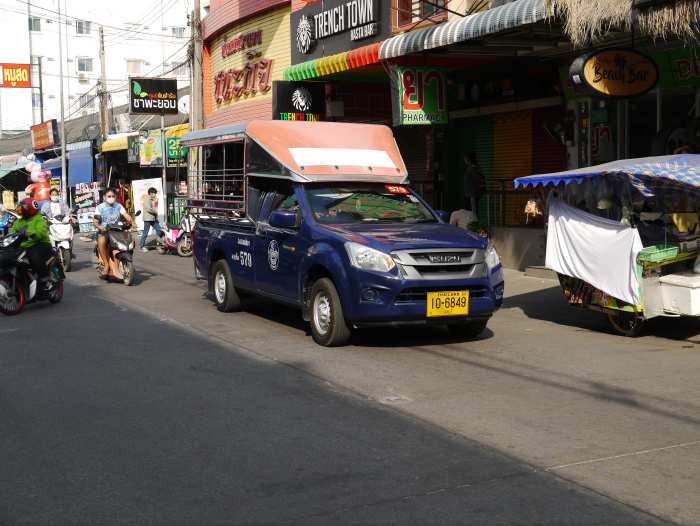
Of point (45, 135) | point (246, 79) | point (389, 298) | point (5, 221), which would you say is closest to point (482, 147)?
→ point (246, 79)

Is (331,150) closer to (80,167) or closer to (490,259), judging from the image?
(490,259)

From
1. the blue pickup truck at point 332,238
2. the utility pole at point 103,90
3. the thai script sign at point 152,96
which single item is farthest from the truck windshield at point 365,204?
the utility pole at point 103,90

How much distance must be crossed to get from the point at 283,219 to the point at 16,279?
4932 millimetres

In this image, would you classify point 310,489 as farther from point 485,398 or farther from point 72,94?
point 72,94

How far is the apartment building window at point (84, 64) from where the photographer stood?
232ft

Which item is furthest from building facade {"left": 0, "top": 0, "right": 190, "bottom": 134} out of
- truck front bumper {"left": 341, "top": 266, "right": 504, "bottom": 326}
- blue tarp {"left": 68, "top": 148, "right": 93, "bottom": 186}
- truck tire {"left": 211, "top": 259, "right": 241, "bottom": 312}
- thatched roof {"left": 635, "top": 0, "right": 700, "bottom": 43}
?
truck front bumper {"left": 341, "top": 266, "right": 504, "bottom": 326}

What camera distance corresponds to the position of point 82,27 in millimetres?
69125

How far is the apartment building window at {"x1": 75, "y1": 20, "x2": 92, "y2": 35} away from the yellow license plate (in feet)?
212

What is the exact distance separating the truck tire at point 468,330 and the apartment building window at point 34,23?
214ft

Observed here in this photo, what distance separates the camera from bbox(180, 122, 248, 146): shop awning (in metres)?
13.0

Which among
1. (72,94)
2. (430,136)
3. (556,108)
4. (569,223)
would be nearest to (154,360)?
(569,223)

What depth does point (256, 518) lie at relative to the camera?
493 cm

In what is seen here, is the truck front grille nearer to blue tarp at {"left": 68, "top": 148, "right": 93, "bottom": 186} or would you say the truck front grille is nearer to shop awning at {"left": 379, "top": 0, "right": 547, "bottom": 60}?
shop awning at {"left": 379, "top": 0, "right": 547, "bottom": 60}

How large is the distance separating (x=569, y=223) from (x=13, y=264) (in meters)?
7.81
